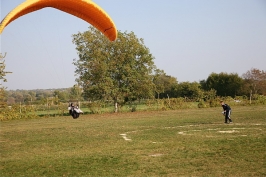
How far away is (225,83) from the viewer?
73.2m

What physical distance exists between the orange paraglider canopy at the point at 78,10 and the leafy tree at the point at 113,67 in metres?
33.8

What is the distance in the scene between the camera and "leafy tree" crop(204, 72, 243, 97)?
70062 millimetres

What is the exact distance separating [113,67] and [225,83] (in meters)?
34.1

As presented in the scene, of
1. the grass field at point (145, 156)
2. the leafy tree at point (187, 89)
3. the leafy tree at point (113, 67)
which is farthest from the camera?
the leafy tree at point (187, 89)

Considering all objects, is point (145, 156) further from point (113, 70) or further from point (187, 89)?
point (187, 89)

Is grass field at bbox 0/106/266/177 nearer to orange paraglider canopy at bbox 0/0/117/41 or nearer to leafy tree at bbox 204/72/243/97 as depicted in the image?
orange paraglider canopy at bbox 0/0/117/41

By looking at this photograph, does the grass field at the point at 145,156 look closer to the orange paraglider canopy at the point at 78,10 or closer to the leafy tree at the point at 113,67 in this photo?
the orange paraglider canopy at the point at 78,10

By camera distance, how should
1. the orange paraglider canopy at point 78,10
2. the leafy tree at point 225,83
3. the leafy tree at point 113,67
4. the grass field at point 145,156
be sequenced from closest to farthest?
the orange paraglider canopy at point 78,10 < the grass field at point 145,156 < the leafy tree at point 113,67 < the leafy tree at point 225,83

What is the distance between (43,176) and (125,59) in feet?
126

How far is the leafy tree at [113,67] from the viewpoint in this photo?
46469mm

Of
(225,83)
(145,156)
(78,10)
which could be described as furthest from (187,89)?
(78,10)

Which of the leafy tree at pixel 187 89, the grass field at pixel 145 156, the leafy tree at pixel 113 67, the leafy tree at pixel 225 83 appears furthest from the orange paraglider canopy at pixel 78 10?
the leafy tree at pixel 225 83

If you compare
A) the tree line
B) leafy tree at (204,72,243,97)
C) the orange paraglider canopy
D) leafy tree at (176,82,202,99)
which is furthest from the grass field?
leafy tree at (204,72,243,97)

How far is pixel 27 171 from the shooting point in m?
10.7
